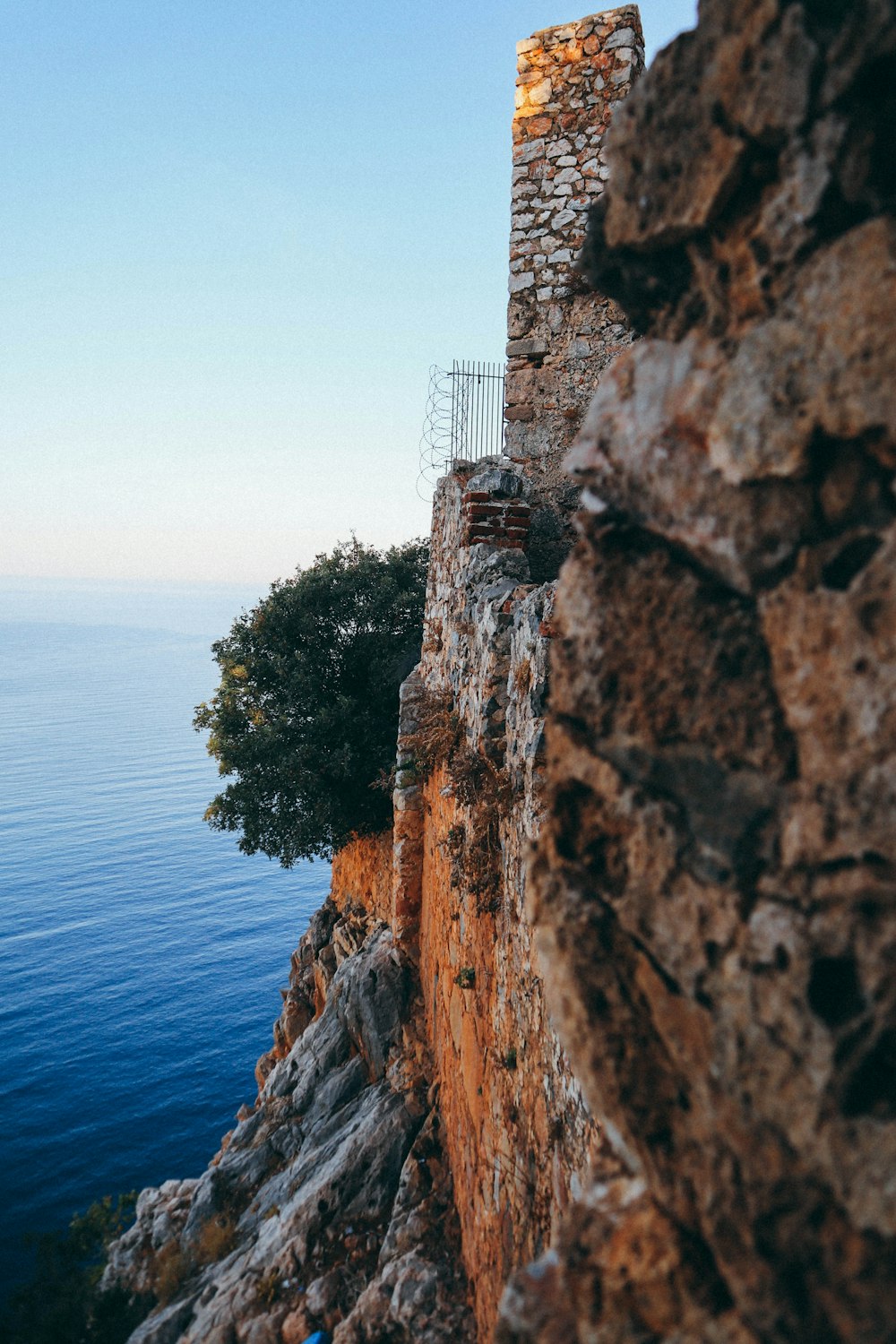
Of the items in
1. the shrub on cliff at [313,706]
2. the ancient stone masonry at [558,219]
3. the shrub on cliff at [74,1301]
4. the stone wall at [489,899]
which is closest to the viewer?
the stone wall at [489,899]

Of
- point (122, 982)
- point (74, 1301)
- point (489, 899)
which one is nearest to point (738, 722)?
point (489, 899)

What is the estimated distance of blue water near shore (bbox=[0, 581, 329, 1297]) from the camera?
19.1 metres

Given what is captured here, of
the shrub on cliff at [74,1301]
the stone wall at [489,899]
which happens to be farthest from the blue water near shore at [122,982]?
the stone wall at [489,899]

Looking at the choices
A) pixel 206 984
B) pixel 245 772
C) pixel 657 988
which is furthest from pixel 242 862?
pixel 657 988

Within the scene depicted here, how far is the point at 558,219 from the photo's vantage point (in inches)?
326

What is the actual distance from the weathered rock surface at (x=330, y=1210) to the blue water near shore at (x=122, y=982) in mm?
9003

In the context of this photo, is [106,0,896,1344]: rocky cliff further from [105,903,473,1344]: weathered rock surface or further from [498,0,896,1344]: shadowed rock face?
[105,903,473,1344]: weathered rock surface

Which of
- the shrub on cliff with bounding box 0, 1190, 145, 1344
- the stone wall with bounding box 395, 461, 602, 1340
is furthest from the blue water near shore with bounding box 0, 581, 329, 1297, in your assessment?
the stone wall with bounding box 395, 461, 602, 1340

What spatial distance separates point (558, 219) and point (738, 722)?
27.6 feet

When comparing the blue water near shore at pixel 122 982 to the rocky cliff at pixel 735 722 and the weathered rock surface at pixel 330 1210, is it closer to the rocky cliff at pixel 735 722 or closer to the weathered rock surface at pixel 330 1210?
the weathered rock surface at pixel 330 1210

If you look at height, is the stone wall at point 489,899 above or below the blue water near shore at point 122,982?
above

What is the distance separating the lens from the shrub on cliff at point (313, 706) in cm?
1300

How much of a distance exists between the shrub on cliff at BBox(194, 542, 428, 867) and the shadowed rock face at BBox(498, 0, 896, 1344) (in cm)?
1119

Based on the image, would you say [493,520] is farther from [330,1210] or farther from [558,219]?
[330,1210]
